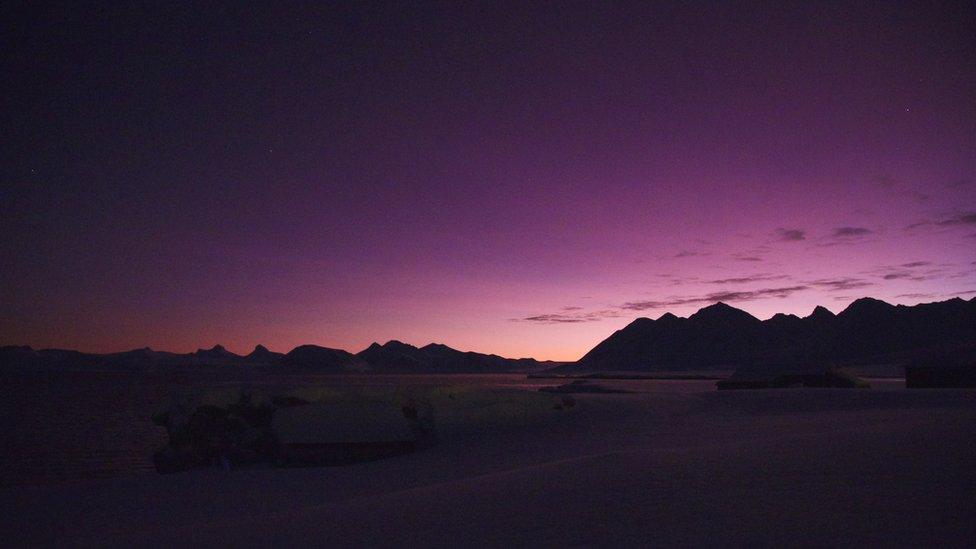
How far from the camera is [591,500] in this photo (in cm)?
678

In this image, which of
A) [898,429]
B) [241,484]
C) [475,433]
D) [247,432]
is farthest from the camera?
[475,433]

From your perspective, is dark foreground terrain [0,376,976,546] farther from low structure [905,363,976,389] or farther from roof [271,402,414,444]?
low structure [905,363,976,389]

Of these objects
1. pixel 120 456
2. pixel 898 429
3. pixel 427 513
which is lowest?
pixel 120 456

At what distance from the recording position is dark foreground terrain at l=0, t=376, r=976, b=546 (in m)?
5.38

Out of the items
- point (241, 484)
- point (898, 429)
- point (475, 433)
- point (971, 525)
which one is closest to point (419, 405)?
point (475, 433)

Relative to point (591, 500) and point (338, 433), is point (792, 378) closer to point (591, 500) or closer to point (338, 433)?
point (338, 433)

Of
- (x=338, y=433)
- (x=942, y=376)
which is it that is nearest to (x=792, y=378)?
(x=942, y=376)

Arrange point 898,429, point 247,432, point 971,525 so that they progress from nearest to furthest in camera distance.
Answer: point 971,525
point 898,429
point 247,432

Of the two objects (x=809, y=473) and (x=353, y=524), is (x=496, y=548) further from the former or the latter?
(x=809, y=473)

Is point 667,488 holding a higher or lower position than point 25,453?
higher

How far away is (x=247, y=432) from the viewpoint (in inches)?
660

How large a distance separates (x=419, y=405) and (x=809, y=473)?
1304cm

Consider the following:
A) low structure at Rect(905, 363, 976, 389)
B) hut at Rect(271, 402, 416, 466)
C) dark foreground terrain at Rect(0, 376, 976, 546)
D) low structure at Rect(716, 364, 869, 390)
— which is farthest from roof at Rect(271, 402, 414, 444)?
low structure at Rect(905, 363, 976, 389)

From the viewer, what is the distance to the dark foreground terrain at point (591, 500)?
5375 mm
